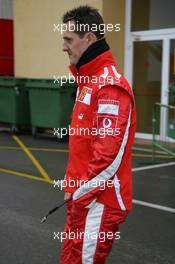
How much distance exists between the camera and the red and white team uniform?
253 cm

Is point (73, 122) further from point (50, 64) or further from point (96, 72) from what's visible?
point (50, 64)

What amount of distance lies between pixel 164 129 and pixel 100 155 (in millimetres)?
7114

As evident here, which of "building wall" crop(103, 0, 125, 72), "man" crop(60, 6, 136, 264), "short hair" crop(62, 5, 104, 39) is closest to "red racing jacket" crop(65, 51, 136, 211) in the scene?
"man" crop(60, 6, 136, 264)

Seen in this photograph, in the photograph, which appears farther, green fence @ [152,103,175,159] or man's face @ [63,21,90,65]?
green fence @ [152,103,175,159]

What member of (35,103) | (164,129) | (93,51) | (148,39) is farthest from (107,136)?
(35,103)

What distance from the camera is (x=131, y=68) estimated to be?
41.9 ft

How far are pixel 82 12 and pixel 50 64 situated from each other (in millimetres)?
11477

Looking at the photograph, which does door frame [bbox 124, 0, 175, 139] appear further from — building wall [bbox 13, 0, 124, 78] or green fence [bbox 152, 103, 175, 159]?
green fence [bbox 152, 103, 175, 159]

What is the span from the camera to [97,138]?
256 cm

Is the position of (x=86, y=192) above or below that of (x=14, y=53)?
below

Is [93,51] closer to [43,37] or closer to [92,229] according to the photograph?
Result: [92,229]

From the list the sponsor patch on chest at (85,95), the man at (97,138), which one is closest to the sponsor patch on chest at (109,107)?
the man at (97,138)

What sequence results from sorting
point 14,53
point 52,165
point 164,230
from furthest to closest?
1. point 14,53
2. point 52,165
3. point 164,230

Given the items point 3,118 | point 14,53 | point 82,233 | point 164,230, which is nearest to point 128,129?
point 82,233
